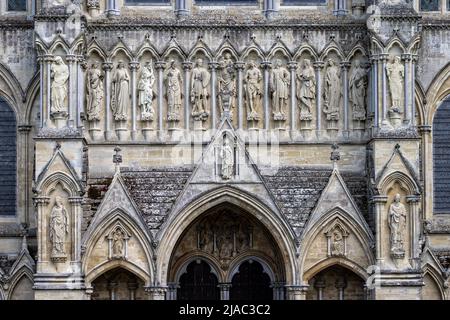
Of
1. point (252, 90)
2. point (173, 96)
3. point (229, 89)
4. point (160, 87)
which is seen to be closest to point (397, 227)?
point (252, 90)

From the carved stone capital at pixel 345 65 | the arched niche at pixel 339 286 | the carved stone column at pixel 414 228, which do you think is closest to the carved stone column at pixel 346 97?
the carved stone capital at pixel 345 65

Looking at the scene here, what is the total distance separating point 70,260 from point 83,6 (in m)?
6.44

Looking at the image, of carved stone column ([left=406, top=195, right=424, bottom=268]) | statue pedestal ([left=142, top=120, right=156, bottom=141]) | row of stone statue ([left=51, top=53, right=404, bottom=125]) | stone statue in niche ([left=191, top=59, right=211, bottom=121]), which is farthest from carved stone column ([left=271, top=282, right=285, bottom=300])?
statue pedestal ([left=142, top=120, right=156, bottom=141])

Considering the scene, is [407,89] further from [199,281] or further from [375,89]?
[199,281]

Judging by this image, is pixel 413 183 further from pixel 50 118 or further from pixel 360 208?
pixel 50 118

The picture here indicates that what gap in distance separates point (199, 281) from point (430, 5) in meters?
9.18

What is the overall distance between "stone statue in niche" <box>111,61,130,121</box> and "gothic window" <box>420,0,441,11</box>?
7.80m

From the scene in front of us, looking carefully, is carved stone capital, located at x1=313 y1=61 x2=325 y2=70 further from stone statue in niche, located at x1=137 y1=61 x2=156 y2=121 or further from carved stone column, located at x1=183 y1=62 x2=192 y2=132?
stone statue in niche, located at x1=137 y1=61 x2=156 y2=121

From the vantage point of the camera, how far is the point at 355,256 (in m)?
41.9

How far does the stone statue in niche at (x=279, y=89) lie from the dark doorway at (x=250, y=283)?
3.80 meters

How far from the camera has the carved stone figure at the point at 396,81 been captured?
42.0m

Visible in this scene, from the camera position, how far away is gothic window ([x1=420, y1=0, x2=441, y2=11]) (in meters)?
44.0

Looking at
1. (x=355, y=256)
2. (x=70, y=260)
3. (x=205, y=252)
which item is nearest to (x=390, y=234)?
(x=355, y=256)

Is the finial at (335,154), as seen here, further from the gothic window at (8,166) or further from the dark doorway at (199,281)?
the gothic window at (8,166)
